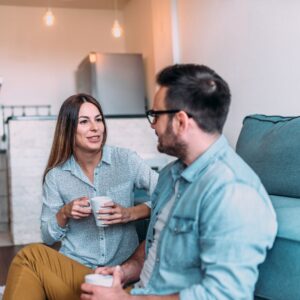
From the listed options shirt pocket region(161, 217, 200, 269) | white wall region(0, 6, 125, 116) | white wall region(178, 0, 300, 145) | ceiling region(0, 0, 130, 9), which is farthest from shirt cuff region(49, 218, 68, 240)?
ceiling region(0, 0, 130, 9)

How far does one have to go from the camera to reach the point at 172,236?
3.61ft

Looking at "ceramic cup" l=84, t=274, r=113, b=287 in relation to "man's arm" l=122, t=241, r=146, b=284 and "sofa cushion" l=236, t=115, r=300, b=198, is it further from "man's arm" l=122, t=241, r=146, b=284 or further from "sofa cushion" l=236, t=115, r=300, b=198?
"sofa cushion" l=236, t=115, r=300, b=198

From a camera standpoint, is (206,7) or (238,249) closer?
(238,249)

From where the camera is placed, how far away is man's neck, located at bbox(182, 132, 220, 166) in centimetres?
112

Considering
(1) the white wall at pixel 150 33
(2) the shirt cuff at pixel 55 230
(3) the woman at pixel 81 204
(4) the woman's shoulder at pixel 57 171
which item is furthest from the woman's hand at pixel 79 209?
(1) the white wall at pixel 150 33

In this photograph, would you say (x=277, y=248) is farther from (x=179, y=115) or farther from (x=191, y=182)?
(x=179, y=115)

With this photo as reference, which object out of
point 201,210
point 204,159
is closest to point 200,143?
point 204,159

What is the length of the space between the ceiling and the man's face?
5.21 meters

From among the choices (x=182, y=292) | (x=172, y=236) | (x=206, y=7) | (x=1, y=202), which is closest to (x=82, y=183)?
(x=172, y=236)

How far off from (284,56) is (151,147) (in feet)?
6.79

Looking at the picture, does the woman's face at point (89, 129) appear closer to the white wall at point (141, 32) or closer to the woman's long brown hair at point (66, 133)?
the woman's long brown hair at point (66, 133)

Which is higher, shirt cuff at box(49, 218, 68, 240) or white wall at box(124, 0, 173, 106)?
white wall at box(124, 0, 173, 106)

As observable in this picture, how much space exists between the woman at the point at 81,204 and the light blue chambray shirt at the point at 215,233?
1.57ft

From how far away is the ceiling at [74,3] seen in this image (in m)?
5.88
